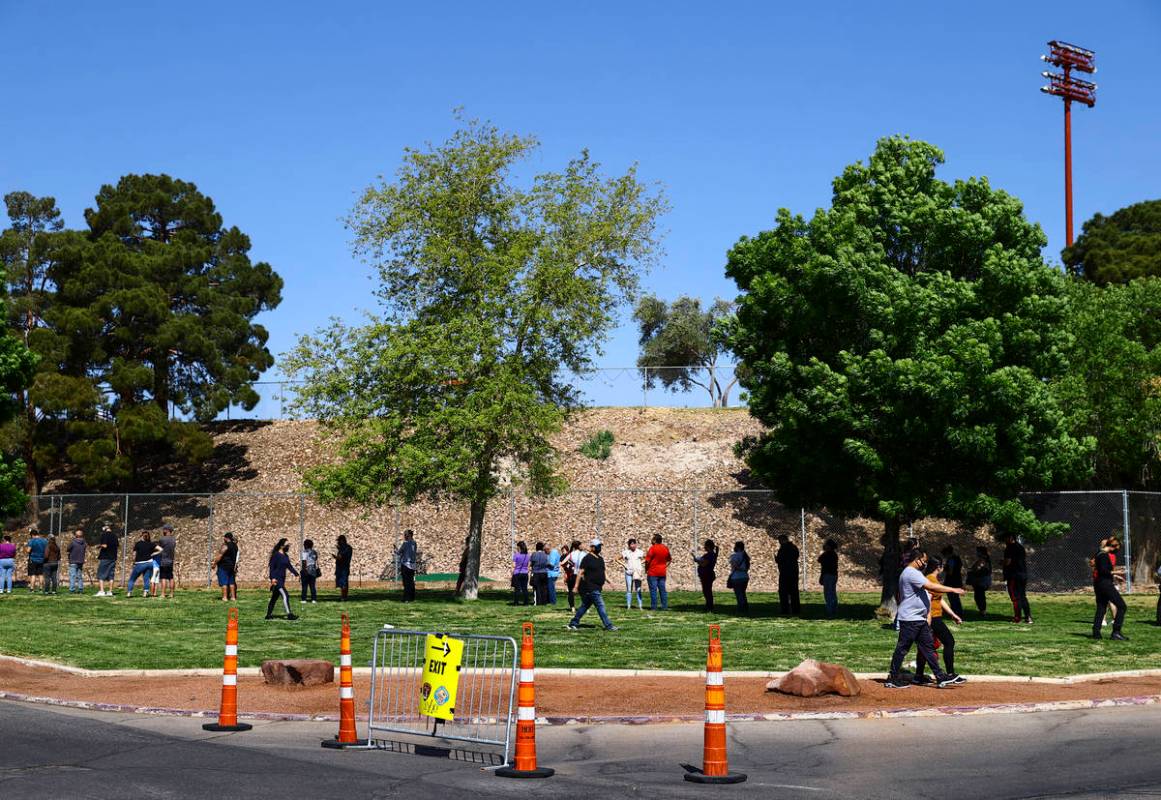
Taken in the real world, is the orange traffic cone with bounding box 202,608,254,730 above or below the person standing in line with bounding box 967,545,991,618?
below

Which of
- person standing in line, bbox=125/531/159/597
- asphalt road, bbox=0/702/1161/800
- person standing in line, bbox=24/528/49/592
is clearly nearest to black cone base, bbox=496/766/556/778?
asphalt road, bbox=0/702/1161/800

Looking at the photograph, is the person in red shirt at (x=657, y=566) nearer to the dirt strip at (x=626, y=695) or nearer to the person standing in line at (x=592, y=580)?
the person standing in line at (x=592, y=580)

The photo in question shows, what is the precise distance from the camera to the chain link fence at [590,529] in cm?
4219

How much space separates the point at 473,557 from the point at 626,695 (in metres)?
20.1

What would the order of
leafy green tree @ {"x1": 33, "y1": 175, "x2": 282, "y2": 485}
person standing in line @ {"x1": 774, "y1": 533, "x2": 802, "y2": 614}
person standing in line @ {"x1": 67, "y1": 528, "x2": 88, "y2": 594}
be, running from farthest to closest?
1. leafy green tree @ {"x1": 33, "y1": 175, "x2": 282, "y2": 485}
2. person standing in line @ {"x1": 67, "y1": 528, "x2": 88, "y2": 594}
3. person standing in line @ {"x1": 774, "y1": 533, "x2": 802, "y2": 614}

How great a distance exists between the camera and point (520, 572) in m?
32.2

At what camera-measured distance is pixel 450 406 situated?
3381cm

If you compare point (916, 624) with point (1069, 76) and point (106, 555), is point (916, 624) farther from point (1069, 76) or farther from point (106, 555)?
point (1069, 76)

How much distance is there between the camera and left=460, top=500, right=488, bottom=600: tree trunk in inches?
1359

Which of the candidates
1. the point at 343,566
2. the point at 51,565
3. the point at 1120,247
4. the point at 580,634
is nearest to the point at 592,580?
the point at 580,634

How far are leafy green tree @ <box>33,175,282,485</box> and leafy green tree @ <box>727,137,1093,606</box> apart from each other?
99.5 ft

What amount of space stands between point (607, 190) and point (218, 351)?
991 inches

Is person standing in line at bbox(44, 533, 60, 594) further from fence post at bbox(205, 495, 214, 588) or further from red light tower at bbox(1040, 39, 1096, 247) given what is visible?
red light tower at bbox(1040, 39, 1096, 247)

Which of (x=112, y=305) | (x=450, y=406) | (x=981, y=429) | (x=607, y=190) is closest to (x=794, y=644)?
(x=981, y=429)
